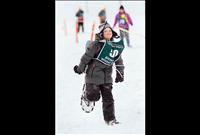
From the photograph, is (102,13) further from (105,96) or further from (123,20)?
(105,96)

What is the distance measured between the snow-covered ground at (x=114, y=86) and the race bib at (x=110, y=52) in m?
0.17

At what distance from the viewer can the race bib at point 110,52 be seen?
4.97 metres

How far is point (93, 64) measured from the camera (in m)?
5.00

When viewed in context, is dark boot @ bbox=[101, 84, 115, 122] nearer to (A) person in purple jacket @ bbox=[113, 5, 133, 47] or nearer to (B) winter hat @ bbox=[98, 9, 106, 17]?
(A) person in purple jacket @ bbox=[113, 5, 133, 47]

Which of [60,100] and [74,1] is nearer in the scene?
[60,100]

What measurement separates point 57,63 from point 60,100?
1.19ft

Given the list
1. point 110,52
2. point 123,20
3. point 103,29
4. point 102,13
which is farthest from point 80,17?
point 110,52

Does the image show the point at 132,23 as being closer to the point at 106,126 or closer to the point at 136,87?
the point at 136,87

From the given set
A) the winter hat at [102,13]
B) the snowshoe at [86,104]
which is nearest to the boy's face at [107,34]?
the winter hat at [102,13]

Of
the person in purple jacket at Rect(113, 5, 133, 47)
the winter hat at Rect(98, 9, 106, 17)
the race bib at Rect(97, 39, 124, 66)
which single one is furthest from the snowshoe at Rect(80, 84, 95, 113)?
the winter hat at Rect(98, 9, 106, 17)

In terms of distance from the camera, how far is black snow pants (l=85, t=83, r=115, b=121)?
199 inches

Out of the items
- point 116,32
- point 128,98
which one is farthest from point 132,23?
point 128,98

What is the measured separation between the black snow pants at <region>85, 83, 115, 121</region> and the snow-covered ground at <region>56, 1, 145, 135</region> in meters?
0.05

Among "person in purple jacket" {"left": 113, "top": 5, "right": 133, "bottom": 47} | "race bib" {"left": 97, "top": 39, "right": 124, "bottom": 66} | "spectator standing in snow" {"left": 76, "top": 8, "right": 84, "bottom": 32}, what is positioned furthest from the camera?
"spectator standing in snow" {"left": 76, "top": 8, "right": 84, "bottom": 32}
